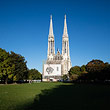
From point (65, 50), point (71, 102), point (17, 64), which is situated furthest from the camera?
point (65, 50)

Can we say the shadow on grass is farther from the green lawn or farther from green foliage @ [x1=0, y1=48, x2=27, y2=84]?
green foliage @ [x1=0, y1=48, x2=27, y2=84]

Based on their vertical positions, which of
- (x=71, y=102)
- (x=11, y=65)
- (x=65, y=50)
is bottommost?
(x=71, y=102)

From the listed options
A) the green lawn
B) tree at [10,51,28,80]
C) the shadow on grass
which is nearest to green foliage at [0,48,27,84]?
tree at [10,51,28,80]

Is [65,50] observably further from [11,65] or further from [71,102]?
[71,102]

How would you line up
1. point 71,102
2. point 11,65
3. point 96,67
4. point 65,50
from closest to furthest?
point 71,102 < point 11,65 < point 96,67 < point 65,50

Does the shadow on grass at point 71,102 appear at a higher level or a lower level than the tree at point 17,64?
lower

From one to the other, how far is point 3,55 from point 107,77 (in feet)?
88.7

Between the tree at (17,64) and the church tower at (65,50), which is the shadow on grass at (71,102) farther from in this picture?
the church tower at (65,50)

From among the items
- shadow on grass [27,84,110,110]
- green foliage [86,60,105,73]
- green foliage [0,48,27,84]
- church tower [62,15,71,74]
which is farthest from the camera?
church tower [62,15,71,74]

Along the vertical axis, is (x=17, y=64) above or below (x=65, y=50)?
below

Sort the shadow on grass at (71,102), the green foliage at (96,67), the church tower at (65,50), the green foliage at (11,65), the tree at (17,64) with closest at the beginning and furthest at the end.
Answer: the shadow on grass at (71,102) < the green foliage at (11,65) < the tree at (17,64) < the green foliage at (96,67) < the church tower at (65,50)

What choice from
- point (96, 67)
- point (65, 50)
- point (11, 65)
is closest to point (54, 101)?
point (11, 65)

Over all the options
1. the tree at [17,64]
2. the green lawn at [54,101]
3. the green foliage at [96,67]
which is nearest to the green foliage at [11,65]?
the tree at [17,64]

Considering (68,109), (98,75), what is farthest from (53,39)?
(68,109)
